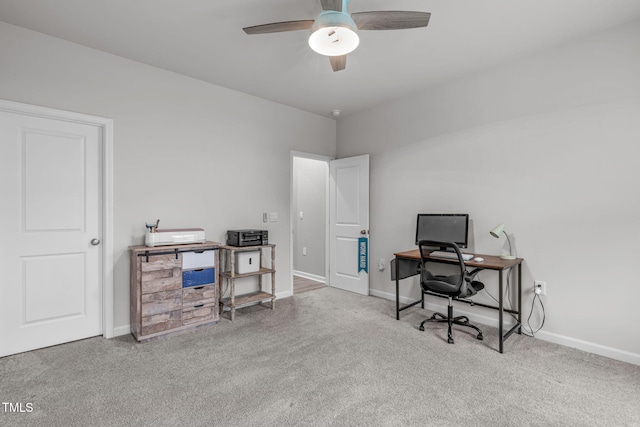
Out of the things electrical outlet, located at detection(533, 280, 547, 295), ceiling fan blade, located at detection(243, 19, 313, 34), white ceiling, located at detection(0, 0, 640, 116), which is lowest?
electrical outlet, located at detection(533, 280, 547, 295)

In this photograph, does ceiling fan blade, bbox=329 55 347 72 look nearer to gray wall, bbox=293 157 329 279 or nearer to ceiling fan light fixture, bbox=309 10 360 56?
ceiling fan light fixture, bbox=309 10 360 56

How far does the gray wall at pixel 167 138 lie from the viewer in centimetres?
263

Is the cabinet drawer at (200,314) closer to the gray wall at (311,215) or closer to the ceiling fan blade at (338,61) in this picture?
the gray wall at (311,215)

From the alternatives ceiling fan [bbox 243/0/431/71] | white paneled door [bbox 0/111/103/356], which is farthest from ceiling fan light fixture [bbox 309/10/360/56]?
white paneled door [bbox 0/111/103/356]

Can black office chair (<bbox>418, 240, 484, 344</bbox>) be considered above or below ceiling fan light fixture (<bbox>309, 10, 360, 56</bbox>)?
below

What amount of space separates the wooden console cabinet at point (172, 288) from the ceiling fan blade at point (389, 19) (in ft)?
7.98

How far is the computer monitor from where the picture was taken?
10.6ft

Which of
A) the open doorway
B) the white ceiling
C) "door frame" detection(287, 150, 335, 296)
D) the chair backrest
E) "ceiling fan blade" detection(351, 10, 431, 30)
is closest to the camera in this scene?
"ceiling fan blade" detection(351, 10, 431, 30)

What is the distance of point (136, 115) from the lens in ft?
10.0

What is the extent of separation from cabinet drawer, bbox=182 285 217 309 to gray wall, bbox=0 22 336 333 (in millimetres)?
575

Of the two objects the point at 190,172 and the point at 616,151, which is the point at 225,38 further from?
the point at 616,151

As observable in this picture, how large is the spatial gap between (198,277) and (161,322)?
51 centimetres

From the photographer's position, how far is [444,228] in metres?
3.37

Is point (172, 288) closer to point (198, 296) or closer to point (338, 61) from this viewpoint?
point (198, 296)
